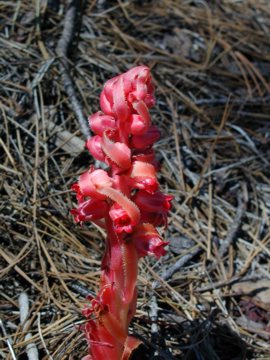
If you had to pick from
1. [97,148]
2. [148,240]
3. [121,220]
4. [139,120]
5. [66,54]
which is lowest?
[66,54]

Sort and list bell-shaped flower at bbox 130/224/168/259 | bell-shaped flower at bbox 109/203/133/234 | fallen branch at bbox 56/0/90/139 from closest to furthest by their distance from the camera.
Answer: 1. bell-shaped flower at bbox 109/203/133/234
2. bell-shaped flower at bbox 130/224/168/259
3. fallen branch at bbox 56/0/90/139

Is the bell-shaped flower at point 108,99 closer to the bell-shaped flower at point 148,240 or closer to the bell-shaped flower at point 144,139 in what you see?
the bell-shaped flower at point 144,139

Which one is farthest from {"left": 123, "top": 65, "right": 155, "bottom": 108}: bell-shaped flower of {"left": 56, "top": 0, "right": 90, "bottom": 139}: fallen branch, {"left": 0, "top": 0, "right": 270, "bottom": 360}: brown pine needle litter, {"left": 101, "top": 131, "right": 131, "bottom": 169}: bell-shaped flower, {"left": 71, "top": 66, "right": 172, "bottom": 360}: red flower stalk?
{"left": 56, "top": 0, "right": 90, "bottom": 139}: fallen branch

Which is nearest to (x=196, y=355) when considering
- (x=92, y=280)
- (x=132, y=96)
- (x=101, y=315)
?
(x=92, y=280)

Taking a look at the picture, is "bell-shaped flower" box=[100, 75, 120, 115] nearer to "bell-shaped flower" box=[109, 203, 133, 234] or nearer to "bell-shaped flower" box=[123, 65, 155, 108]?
"bell-shaped flower" box=[123, 65, 155, 108]

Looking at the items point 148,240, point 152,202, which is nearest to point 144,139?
point 152,202

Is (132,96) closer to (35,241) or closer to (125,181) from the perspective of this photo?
(125,181)

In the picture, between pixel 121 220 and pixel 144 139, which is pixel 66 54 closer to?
pixel 144 139

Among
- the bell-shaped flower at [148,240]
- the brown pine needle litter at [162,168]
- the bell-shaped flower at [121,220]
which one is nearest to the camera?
the bell-shaped flower at [121,220]

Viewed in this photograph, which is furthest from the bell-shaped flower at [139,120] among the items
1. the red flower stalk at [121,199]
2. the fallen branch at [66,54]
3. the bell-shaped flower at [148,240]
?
the fallen branch at [66,54]
